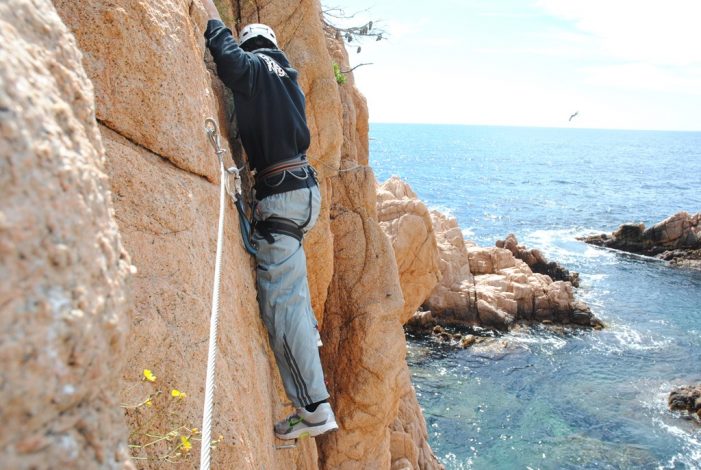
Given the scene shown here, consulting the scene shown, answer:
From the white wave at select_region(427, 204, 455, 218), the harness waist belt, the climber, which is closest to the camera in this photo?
the climber

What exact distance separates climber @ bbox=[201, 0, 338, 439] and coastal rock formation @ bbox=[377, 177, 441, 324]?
26.9ft

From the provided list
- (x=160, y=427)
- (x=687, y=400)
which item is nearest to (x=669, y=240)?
(x=687, y=400)

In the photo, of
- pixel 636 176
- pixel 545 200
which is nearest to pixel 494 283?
pixel 545 200

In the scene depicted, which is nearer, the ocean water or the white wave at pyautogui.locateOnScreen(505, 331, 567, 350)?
the ocean water

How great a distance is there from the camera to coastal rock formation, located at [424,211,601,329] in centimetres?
2817

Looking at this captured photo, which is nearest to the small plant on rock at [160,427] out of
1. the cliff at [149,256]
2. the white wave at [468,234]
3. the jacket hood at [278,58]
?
the cliff at [149,256]

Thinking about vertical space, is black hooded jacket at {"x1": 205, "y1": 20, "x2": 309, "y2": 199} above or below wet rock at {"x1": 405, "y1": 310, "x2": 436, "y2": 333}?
above

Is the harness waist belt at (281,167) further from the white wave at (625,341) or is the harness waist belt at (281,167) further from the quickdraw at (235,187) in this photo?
the white wave at (625,341)

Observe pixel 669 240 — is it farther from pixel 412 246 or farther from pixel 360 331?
pixel 360 331

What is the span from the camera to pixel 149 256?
12.1 feet

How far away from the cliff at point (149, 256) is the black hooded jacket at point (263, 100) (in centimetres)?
21

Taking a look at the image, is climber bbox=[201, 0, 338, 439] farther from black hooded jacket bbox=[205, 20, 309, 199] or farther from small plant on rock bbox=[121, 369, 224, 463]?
small plant on rock bbox=[121, 369, 224, 463]

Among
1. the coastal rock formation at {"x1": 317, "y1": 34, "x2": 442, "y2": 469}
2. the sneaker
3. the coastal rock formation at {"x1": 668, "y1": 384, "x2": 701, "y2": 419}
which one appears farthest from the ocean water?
the sneaker

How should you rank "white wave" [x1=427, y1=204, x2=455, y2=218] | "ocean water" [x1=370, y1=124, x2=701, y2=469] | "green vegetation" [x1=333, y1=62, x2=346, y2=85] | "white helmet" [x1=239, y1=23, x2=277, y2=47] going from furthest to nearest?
1. "white wave" [x1=427, y1=204, x2=455, y2=218]
2. "ocean water" [x1=370, y1=124, x2=701, y2=469]
3. "green vegetation" [x1=333, y1=62, x2=346, y2=85]
4. "white helmet" [x1=239, y1=23, x2=277, y2=47]
